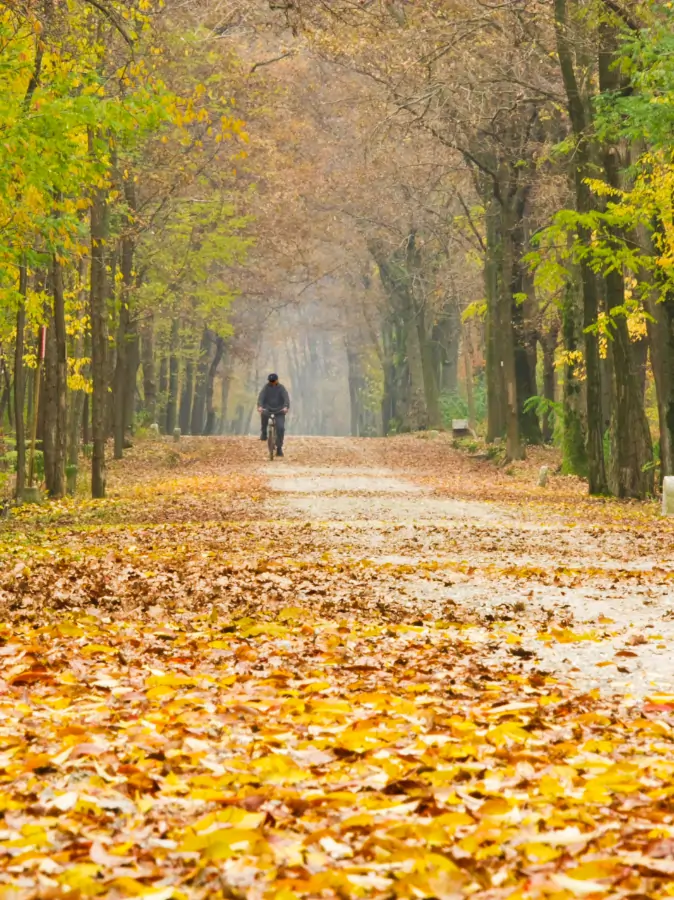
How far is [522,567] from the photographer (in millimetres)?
12539

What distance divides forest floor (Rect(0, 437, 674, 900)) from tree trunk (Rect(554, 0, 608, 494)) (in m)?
8.40

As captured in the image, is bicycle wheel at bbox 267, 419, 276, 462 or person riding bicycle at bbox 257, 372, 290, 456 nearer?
person riding bicycle at bbox 257, 372, 290, 456

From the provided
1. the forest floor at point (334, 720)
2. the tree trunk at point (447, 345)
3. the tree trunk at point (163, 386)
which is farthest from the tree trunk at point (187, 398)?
the forest floor at point (334, 720)

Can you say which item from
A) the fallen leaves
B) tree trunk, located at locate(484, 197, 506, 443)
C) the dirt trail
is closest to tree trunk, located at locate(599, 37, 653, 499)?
the dirt trail

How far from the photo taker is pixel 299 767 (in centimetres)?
511

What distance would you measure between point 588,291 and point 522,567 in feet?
38.2

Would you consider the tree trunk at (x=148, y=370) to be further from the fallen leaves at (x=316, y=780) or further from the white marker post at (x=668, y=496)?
the fallen leaves at (x=316, y=780)

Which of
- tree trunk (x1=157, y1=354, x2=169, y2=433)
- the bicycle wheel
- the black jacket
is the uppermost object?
tree trunk (x1=157, y1=354, x2=169, y2=433)

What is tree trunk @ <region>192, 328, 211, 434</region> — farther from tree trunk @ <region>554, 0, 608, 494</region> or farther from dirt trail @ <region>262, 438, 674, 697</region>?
tree trunk @ <region>554, 0, 608, 494</region>

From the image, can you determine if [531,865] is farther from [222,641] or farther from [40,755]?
[222,641]

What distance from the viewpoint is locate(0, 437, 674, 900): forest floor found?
156 inches

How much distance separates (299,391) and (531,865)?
10263cm

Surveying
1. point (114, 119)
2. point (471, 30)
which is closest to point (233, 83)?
point (471, 30)

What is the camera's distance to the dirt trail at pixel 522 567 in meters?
8.07
